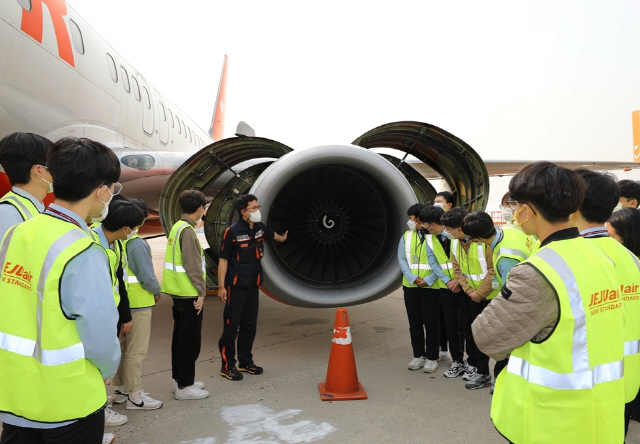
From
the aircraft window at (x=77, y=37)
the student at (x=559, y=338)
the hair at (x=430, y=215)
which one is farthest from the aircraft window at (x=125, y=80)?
the student at (x=559, y=338)

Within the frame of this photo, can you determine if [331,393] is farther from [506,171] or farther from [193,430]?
[506,171]

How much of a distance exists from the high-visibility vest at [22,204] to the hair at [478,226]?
261 cm

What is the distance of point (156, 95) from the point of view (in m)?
6.45

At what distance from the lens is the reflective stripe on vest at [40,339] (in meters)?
1.34

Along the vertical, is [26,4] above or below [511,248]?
above

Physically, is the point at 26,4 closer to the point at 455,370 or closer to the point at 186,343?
the point at 186,343

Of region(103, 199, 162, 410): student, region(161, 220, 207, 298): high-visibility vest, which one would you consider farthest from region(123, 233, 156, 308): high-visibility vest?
region(161, 220, 207, 298): high-visibility vest

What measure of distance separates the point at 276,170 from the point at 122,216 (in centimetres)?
121

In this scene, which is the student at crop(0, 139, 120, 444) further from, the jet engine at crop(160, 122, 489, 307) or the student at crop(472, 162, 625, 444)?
the jet engine at crop(160, 122, 489, 307)

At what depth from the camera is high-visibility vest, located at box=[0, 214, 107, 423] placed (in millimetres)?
1340

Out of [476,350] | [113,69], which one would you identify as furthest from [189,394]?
[113,69]

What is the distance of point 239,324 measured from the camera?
12.3ft

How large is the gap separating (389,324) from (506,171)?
11.8 ft

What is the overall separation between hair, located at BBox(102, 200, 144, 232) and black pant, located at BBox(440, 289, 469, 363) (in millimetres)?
2451
